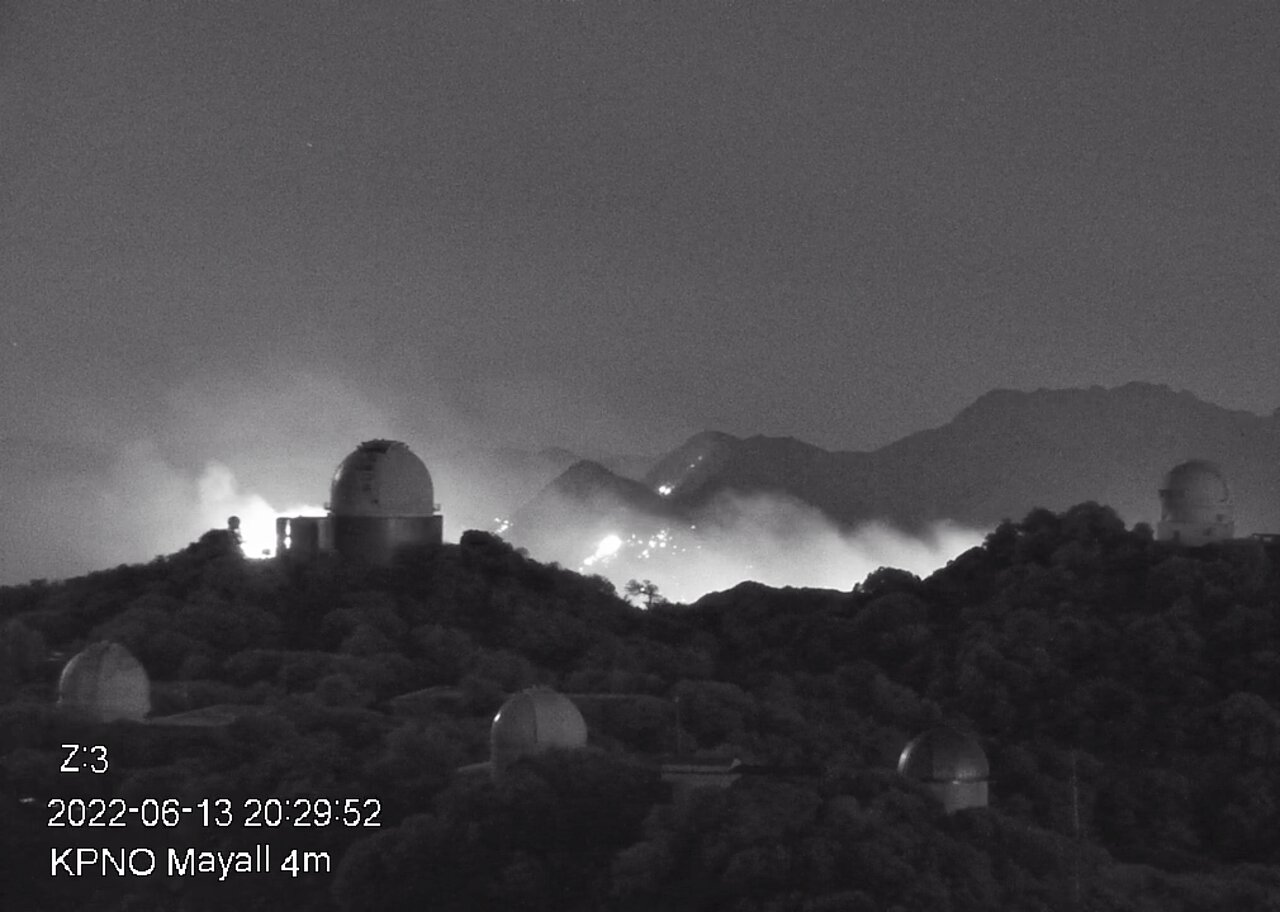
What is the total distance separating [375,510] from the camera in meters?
85.5

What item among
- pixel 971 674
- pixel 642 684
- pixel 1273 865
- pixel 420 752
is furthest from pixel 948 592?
pixel 420 752

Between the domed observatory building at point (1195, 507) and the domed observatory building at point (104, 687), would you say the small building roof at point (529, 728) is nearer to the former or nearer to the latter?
the domed observatory building at point (104, 687)

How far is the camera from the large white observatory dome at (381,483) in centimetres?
8475

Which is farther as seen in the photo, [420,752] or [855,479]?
[855,479]

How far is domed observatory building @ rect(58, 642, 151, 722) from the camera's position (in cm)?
6488

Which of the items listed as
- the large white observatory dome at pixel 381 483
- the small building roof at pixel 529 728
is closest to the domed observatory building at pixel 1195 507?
the large white observatory dome at pixel 381 483

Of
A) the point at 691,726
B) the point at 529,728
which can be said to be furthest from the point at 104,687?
the point at 691,726

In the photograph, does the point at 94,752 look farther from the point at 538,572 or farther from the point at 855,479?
the point at 855,479

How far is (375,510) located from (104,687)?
21343 millimetres

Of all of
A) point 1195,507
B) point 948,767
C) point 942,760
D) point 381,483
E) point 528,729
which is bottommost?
point 948,767

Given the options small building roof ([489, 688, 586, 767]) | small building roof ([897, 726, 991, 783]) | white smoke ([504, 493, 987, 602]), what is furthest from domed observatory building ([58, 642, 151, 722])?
white smoke ([504, 493, 987, 602])

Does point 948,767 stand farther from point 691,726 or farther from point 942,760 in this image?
point 691,726

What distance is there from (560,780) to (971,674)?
24059 mm

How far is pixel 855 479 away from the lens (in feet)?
555
